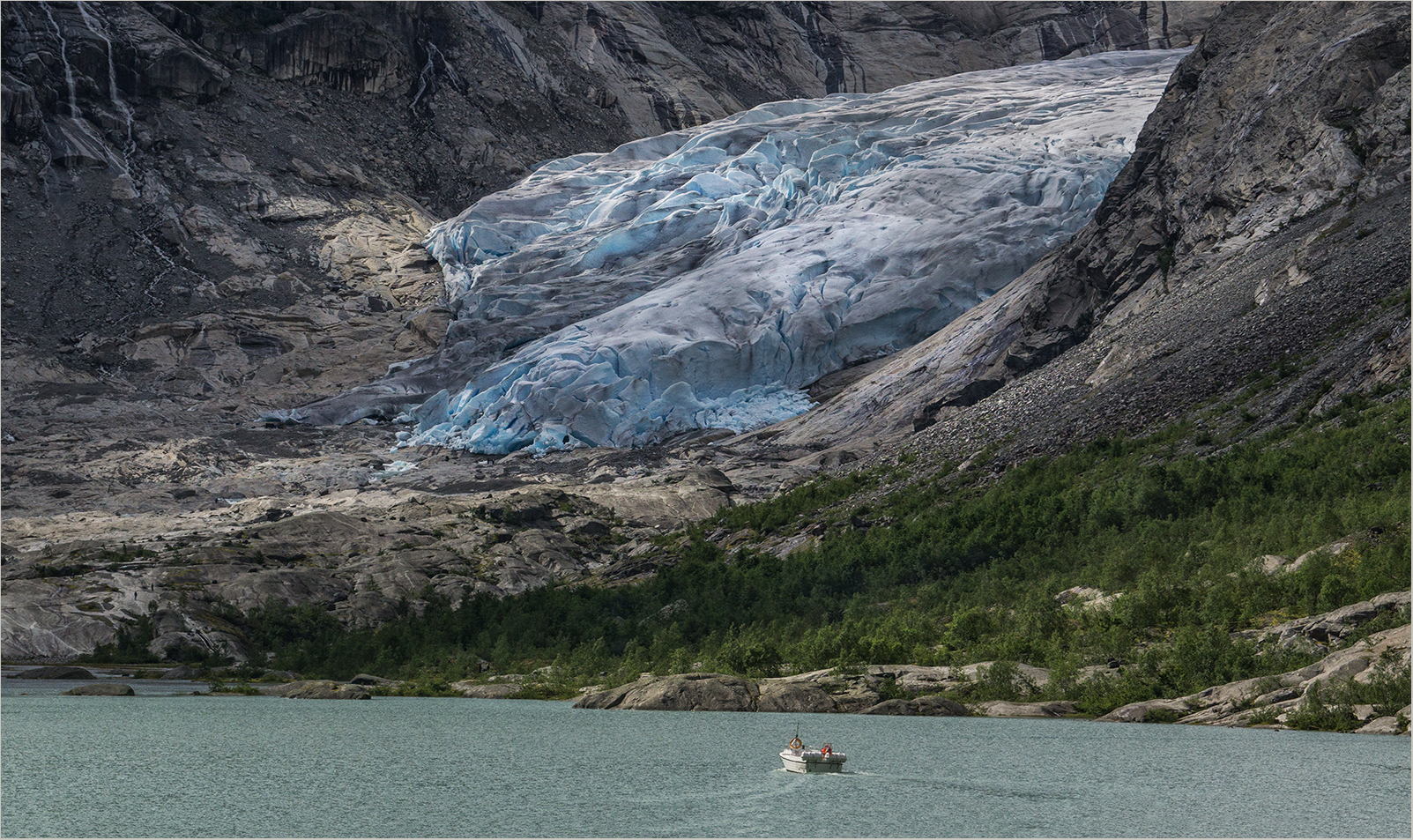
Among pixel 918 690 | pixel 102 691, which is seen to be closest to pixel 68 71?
pixel 102 691

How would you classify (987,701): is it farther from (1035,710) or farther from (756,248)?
(756,248)

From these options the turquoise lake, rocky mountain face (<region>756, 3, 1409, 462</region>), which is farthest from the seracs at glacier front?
the turquoise lake

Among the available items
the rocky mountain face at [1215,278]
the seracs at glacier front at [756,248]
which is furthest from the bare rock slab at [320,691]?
the seracs at glacier front at [756,248]

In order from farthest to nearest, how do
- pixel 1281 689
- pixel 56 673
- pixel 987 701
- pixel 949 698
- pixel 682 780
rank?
pixel 56 673
pixel 949 698
pixel 987 701
pixel 1281 689
pixel 682 780

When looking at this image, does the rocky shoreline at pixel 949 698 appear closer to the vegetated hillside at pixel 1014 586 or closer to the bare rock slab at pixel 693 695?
the bare rock slab at pixel 693 695

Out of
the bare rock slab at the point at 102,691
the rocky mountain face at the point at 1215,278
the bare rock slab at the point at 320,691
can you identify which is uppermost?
the rocky mountain face at the point at 1215,278
